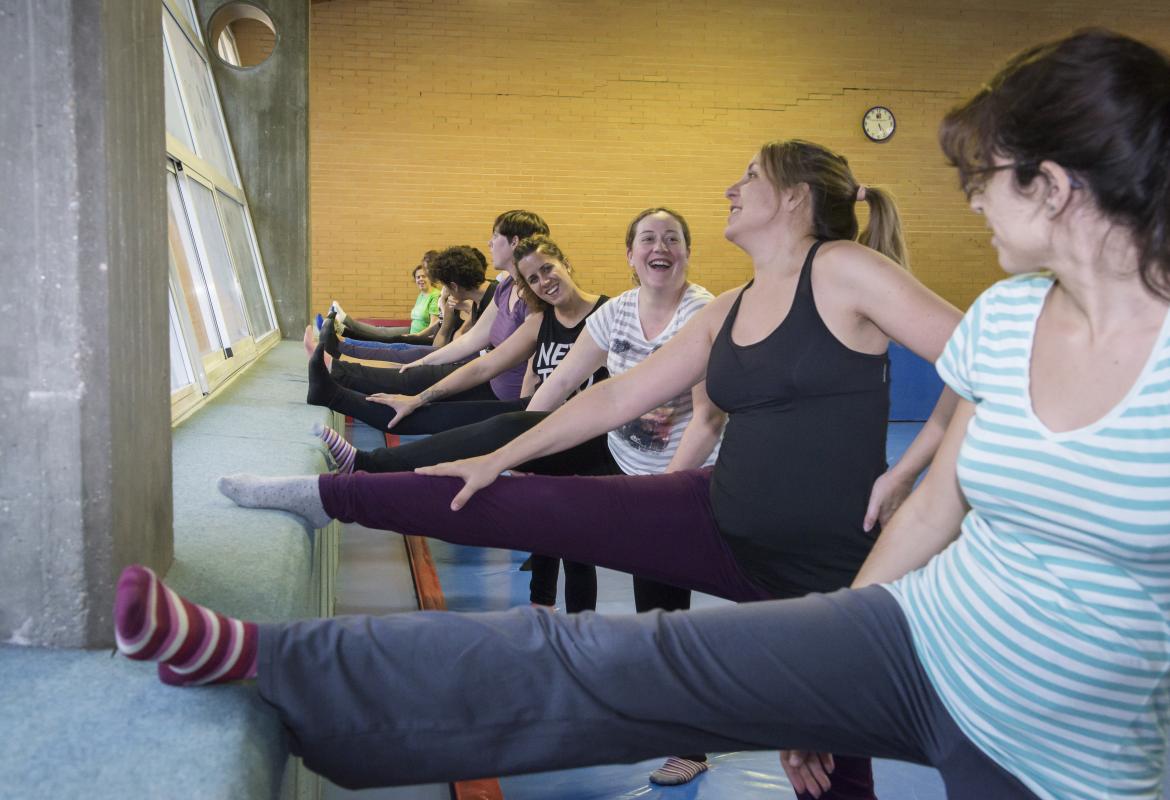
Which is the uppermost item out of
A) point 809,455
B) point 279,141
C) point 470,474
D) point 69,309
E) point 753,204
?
point 279,141

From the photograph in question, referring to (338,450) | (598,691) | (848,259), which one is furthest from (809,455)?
(338,450)

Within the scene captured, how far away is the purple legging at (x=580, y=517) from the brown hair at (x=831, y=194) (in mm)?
590

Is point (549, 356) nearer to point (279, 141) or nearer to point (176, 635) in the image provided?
point (176, 635)

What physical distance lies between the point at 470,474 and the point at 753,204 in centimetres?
81

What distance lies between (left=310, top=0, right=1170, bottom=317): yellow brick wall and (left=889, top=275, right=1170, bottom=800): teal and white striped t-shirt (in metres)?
9.59

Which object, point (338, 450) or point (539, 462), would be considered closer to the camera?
point (338, 450)

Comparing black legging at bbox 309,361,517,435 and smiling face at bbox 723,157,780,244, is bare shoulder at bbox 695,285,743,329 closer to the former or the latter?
smiling face at bbox 723,157,780,244

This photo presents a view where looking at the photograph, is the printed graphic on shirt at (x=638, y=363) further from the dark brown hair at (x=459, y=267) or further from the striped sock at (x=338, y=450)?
the dark brown hair at (x=459, y=267)

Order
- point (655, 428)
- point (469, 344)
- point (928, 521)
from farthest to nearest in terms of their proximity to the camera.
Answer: point (469, 344) → point (655, 428) → point (928, 521)

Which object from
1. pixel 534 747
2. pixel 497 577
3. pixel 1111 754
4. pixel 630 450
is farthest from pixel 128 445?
pixel 497 577

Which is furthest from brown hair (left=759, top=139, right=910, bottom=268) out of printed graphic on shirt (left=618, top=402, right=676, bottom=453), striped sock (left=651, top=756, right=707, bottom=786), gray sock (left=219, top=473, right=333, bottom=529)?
striped sock (left=651, top=756, right=707, bottom=786)

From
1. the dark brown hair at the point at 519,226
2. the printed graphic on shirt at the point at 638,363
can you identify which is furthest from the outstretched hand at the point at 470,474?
the dark brown hair at the point at 519,226

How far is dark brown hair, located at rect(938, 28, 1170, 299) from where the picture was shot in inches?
38.8

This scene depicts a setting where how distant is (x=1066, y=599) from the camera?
0.98 meters
